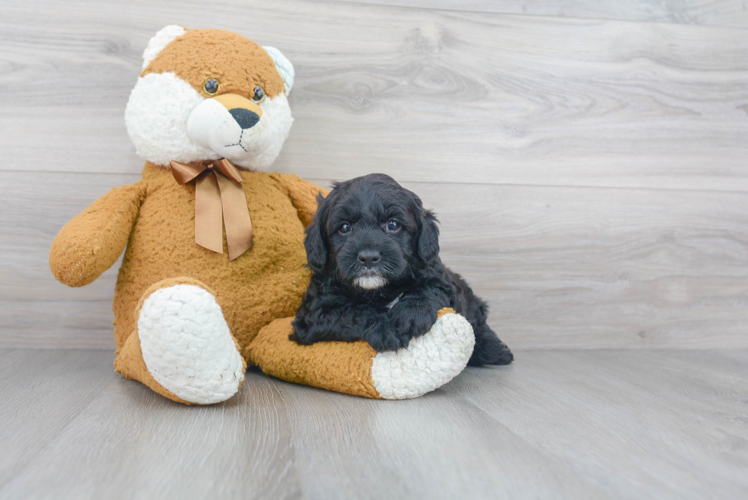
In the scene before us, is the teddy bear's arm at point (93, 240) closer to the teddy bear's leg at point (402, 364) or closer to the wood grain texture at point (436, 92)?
the wood grain texture at point (436, 92)

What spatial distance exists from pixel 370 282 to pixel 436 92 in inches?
31.2

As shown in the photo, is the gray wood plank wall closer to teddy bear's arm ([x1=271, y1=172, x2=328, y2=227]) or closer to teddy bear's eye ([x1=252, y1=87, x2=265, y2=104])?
teddy bear's arm ([x1=271, y1=172, x2=328, y2=227])

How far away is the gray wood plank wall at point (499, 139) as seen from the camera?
4.84 ft

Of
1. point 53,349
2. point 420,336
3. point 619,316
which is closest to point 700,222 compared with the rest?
point 619,316

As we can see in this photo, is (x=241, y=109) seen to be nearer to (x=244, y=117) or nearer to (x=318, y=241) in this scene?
(x=244, y=117)

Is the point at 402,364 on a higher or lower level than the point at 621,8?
lower

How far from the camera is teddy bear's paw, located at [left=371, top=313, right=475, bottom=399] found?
103 cm

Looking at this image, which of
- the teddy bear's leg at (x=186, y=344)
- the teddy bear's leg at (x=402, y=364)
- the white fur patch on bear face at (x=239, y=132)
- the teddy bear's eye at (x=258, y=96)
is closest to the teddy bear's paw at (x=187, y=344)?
the teddy bear's leg at (x=186, y=344)

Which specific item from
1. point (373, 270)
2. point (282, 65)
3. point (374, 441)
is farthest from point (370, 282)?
point (282, 65)

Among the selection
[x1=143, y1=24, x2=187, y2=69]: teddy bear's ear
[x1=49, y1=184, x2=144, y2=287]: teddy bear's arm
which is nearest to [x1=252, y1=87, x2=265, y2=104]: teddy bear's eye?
[x1=143, y1=24, x2=187, y2=69]: teddy bear's ear

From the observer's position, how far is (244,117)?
1.17 m

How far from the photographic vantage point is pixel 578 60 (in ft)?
5.46

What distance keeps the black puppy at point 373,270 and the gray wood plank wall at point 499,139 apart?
50 cm

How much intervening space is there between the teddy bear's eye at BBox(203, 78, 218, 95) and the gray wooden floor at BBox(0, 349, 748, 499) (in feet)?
2.04
